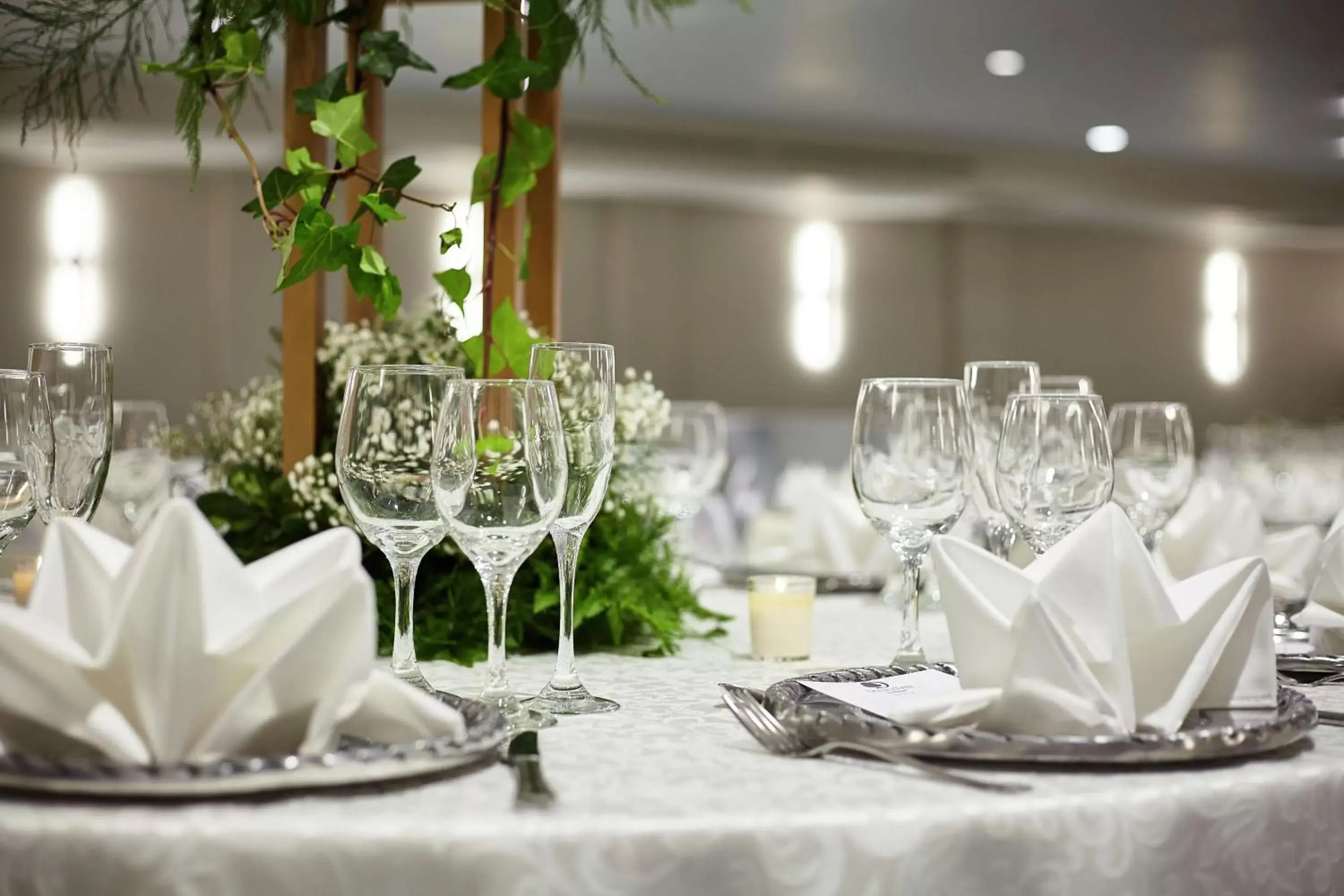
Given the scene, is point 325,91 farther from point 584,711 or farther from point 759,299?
point 759,299

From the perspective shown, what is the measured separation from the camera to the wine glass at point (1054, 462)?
1.11 meters

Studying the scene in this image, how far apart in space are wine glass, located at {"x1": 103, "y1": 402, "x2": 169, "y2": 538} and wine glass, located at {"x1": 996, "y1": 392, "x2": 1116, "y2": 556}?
3.69 ft

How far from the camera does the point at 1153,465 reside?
1494mm

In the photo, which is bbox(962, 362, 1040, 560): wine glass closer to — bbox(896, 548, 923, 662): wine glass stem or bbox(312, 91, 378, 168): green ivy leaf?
bbox(896, 548, 923, 662): wine glass stem

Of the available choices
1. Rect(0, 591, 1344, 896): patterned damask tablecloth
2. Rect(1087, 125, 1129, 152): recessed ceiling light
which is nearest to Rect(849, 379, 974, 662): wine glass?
Rect(0, 591, 1344, 896): patterned damask tablecloth

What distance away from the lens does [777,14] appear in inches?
254

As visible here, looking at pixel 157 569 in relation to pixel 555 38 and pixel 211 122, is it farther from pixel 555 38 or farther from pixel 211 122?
pixel 211 122

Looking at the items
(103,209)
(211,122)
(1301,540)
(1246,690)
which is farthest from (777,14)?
(1246,690)

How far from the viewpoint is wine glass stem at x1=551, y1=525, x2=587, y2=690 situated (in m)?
1.08

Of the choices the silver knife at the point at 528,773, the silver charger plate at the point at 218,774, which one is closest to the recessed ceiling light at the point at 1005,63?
the silver knife at the point at 528,773

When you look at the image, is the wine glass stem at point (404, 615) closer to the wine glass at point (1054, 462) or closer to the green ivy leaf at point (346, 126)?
the green ivy leaf at point (346, 126)

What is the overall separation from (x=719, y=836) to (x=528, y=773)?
0.47 ft

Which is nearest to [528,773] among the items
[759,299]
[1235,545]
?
[1235,545]

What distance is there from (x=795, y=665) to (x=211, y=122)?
208 inches
